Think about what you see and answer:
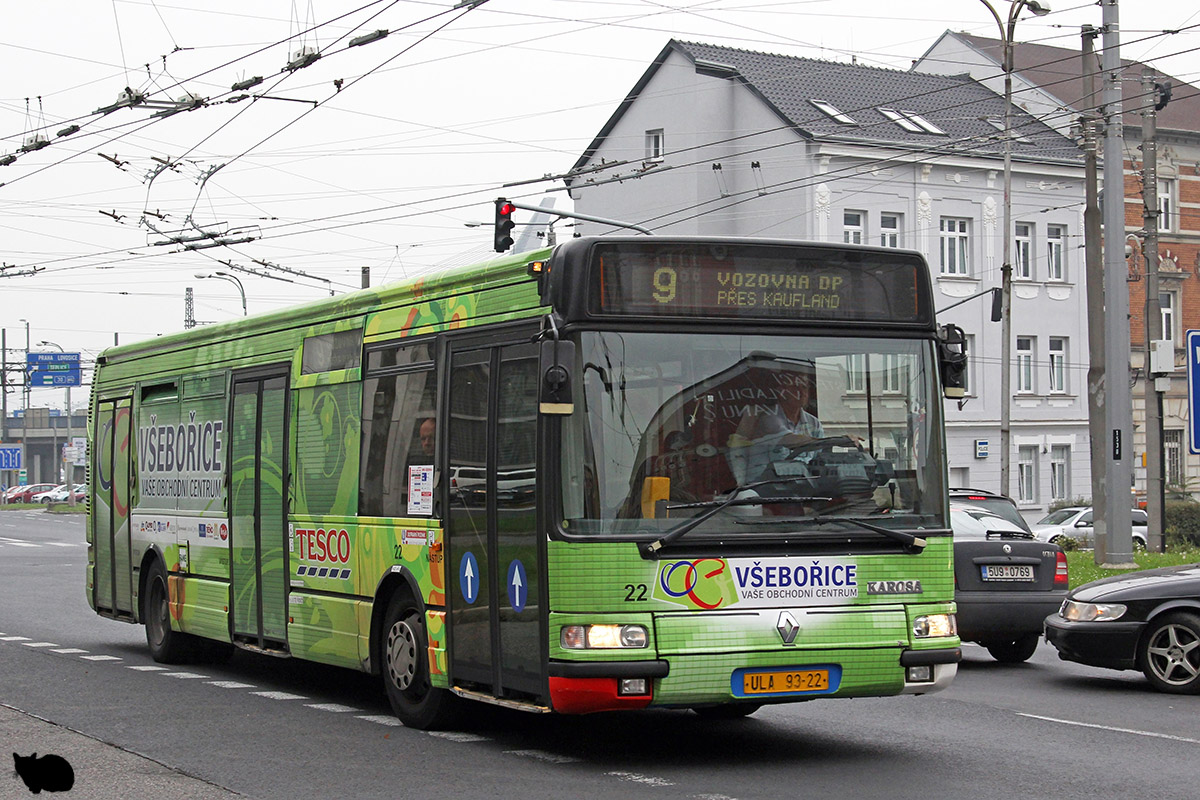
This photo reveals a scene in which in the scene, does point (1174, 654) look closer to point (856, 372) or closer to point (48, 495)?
point (856, 372)

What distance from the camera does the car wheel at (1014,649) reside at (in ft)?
49.4

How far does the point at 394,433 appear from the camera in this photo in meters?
10.8

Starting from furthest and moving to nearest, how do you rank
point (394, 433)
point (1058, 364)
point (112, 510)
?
point (1058, 364), point (112, 510), point (394, 433)

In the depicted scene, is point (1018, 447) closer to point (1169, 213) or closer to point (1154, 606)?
point (1169, 213)

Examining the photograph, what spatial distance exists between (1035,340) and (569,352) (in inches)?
→ 1857

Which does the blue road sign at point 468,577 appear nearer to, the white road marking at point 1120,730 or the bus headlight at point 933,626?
the bus headlight at point 933,626

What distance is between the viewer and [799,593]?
8.83m

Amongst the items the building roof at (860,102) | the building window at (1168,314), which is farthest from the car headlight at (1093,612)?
the building window at (1168,314)

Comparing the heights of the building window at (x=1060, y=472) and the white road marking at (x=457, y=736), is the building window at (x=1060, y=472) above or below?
above

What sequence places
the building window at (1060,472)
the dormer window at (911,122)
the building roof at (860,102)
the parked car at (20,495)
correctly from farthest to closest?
the parked car at (20,495) < the building window at (1060,472) < the dormer window at (911,122) < the building roof at (860,102)

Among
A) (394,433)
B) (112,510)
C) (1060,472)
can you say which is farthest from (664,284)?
(1060,472)

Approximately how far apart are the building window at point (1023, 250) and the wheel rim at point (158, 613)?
4173 centimetres

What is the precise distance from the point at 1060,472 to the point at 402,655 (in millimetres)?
45937

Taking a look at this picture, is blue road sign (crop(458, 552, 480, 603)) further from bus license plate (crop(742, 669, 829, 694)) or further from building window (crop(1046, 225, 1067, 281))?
building window (crop(1046, 225, 1067, 281))
